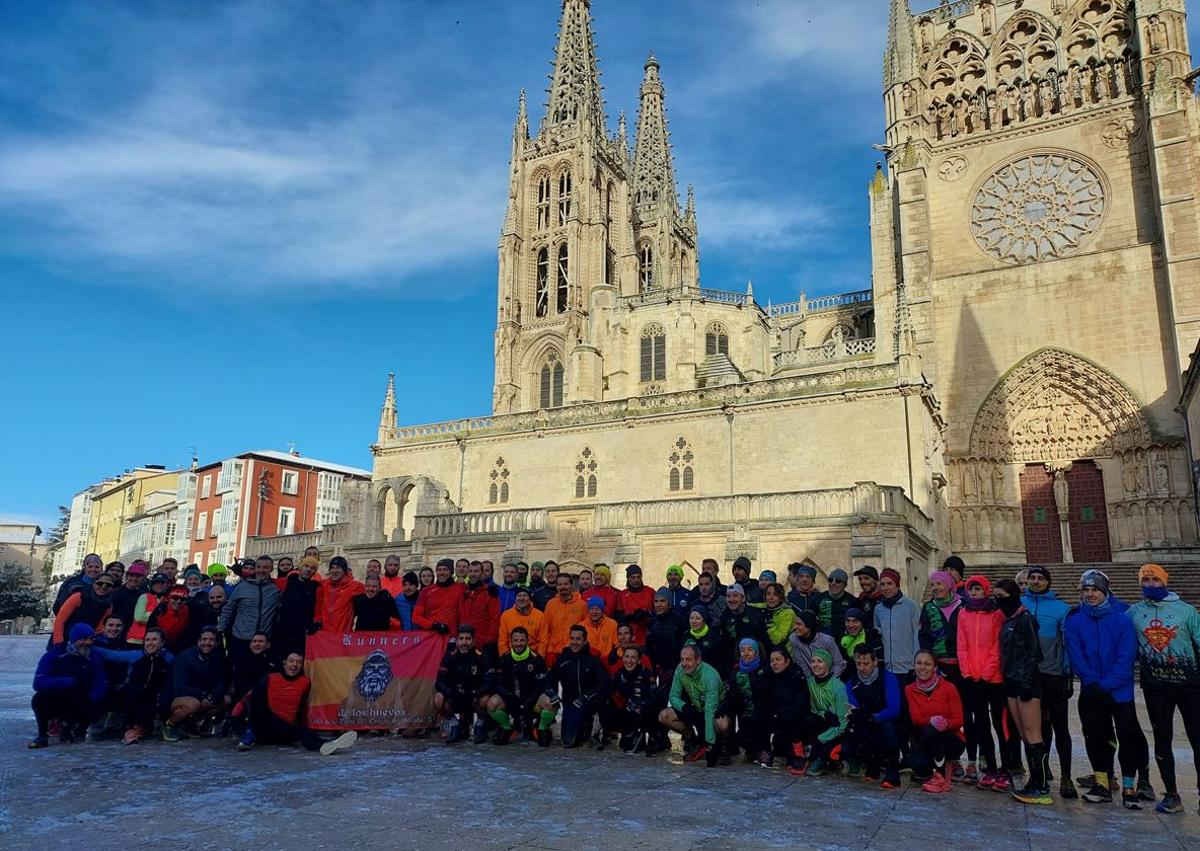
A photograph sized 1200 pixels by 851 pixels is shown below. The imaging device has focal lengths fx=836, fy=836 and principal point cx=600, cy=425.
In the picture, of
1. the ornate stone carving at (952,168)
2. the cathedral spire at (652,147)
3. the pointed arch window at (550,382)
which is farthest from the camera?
the cathedral spire at (652,147)

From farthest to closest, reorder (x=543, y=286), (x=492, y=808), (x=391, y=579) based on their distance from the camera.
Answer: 1. (x=543, y=286)
2. (x=391, y=579)
3. (x=492, y=808)

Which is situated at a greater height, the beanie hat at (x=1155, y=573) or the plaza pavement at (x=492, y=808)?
the beanie hat at (x=1155, y=573)

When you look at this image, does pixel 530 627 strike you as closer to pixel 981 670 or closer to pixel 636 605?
pixel 636 605

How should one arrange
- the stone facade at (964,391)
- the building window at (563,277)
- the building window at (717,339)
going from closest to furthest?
1. the stone facade at (964,391)
2. the building window at (717,339)
3. the building window at (563,277)

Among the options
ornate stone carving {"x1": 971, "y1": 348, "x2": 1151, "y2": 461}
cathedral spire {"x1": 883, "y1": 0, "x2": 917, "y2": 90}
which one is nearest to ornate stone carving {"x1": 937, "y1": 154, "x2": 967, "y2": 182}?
cathedral spire {"x1": 883, "y1": 0, "x2": 917, "y2": 90}

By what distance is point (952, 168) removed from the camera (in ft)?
103

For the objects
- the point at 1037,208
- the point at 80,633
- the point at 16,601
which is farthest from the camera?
the point at 16,601

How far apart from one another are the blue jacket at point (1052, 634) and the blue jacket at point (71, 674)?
30.1 ft

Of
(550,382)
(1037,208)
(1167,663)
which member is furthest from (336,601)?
(550,382)

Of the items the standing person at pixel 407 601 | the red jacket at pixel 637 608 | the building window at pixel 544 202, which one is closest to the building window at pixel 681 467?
the red jacket at pixel 637 608

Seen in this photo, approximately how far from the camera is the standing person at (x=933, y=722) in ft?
22.9

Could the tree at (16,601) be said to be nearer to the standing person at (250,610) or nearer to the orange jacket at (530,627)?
the standing person at (250,610)

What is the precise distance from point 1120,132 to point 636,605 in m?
28.8

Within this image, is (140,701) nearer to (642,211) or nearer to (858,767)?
(858,767)
